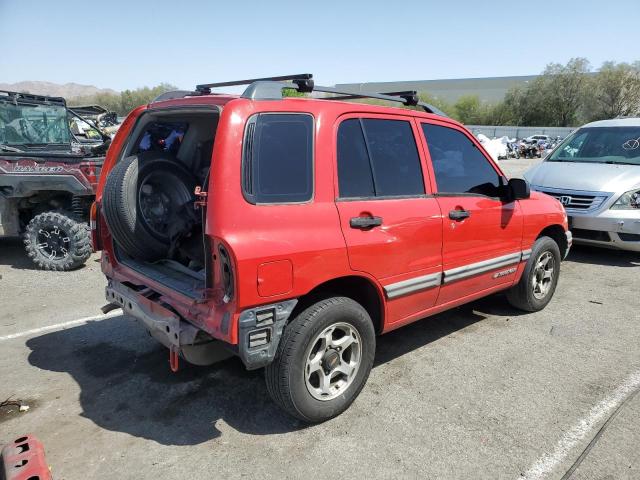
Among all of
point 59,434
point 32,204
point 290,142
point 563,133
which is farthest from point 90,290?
point 563,133

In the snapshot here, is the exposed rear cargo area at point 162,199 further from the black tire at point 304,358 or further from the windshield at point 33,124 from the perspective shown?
the windshield at point 33,124

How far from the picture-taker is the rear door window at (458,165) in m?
3.69

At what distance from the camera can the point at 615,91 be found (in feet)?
181

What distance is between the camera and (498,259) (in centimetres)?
418

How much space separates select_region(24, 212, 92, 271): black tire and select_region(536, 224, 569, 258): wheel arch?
564 cm

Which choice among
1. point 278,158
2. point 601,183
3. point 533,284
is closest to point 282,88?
point 278,158

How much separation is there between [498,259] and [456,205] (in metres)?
0.83

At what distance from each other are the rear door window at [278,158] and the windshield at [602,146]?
6338mm

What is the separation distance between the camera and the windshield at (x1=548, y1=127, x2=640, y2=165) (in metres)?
7.32

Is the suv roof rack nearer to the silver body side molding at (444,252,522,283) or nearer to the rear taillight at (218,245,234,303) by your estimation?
the rear taillight at (218,245,234,303)

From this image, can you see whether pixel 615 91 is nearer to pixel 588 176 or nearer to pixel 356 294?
pixel 588 176

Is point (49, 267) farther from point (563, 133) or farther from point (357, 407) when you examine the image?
point (563, 133)

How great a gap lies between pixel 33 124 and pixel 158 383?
6648 millimetres

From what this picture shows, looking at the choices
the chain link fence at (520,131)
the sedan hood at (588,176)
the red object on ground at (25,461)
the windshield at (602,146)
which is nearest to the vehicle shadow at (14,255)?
the red object on ground at (25,461)
